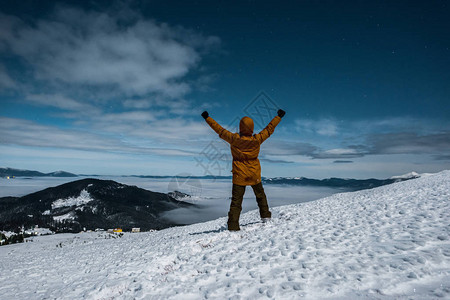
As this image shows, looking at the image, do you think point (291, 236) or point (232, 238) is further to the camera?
point (232, 238)

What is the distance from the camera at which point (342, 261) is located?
5.05 meters

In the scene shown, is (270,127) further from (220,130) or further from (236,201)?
(236,201)

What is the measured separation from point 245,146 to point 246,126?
2.45 ft

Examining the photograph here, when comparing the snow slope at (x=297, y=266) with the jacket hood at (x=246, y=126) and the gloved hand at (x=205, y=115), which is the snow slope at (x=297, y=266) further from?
the gloved hand at (x=205, y=115)

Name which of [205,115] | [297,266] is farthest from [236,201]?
[297,266]

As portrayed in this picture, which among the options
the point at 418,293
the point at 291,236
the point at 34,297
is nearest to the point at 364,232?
the point at 291,236

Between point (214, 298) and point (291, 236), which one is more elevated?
point (291, 236)

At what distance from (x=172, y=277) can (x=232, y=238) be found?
276cm

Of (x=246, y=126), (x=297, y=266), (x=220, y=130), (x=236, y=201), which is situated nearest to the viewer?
(x=297, y=266)

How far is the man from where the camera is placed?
8195 millimetres

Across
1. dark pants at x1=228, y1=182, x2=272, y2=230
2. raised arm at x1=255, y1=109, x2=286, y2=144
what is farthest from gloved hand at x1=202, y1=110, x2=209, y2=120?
dark pants at x1=228, y1=182, x2=272, y2=230

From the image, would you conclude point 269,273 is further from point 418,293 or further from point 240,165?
point 240,165

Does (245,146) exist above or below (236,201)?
above

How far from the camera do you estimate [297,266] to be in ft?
16.9
